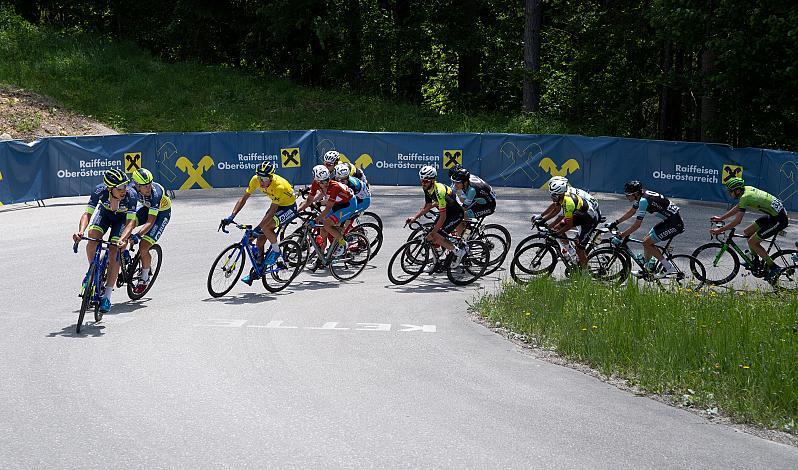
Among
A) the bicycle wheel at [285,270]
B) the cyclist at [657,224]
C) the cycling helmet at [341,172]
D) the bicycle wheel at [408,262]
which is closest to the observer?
the bicycle wheel at [285,270]

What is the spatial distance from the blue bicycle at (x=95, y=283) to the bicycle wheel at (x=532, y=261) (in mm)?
6780

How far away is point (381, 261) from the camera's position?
1766cm

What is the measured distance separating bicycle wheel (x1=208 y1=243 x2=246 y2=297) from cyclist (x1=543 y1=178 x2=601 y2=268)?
5255 mm

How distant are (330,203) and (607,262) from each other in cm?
490

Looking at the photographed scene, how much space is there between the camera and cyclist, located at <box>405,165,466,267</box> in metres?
15.4

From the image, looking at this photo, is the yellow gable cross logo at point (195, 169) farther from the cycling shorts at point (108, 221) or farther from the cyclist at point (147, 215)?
the cycling shorts at point (108, 221)

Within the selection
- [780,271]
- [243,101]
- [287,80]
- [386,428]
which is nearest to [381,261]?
[780,271]

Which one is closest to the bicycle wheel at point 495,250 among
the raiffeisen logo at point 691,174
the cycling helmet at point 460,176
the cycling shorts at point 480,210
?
the cycling shorts at point 480,210

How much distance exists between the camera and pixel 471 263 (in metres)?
16.2

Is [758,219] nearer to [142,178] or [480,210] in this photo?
[480,210]

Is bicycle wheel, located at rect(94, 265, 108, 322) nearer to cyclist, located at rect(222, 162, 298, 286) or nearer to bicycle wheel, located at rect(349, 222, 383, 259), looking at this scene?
cyclist, located at rect(222, 162, 298, 286)

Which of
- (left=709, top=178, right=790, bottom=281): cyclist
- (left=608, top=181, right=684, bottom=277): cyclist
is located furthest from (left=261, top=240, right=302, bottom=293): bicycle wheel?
(left=709, top=178, right=790, bottom=281): cyclist

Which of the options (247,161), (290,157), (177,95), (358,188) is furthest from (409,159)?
(177,95)

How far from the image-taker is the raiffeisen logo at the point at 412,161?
26.9 meters
